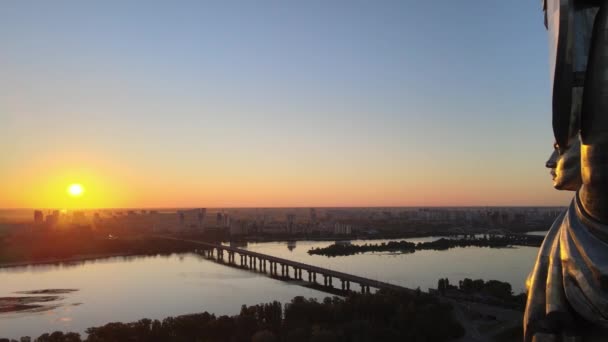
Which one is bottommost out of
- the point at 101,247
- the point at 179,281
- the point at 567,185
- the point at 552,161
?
the point at 179,281

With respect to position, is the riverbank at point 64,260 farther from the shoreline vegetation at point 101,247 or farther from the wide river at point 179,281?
the wide river at point 179,281

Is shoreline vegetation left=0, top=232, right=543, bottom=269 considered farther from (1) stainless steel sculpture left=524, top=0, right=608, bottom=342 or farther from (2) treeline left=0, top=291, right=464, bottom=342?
(1) stainless steel sculpture left=524, top=0, right=608, bottom=342

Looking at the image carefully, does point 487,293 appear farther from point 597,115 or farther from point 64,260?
point 64,260

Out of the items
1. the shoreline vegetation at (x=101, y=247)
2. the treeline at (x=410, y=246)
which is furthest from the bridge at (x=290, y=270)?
the treeline at (x=410, y=246)

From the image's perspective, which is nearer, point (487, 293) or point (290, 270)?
point (487, 293)

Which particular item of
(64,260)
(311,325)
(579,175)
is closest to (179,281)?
(311,325)

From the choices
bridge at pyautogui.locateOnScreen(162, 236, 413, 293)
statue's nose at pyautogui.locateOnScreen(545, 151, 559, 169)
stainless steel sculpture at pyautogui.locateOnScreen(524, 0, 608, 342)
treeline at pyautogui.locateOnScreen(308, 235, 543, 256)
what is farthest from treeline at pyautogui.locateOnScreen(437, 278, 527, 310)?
treeline at pyautogui.locateOnScreen(308, 235, 543, 256)
